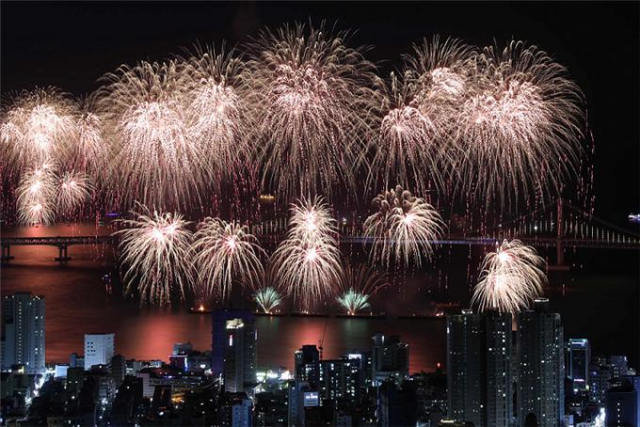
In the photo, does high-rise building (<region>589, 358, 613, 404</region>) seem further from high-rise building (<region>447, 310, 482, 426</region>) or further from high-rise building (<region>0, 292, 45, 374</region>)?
high-rise building (<region>0, 292, 45, 374</region>)

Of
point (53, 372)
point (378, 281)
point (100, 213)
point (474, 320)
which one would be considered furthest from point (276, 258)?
point (474, 320)

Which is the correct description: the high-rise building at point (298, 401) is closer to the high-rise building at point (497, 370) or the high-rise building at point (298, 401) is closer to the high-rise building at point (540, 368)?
the high-rise building at point (497, 370)

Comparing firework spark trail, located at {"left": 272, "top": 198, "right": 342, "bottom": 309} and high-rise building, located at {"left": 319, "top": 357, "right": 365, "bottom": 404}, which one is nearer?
high-rise building, located at {"left": 319, "top": 357, "right": 365, "bottom": 404}

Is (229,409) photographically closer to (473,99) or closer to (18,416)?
(18,416)

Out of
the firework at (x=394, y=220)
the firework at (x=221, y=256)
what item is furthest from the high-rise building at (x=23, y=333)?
the firework at (x=394, y=220)

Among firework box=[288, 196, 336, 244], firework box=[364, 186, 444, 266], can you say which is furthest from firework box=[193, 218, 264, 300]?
firework box=[364, 186, 444, 266]

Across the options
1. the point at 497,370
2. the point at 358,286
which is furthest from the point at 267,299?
the point at 497,370

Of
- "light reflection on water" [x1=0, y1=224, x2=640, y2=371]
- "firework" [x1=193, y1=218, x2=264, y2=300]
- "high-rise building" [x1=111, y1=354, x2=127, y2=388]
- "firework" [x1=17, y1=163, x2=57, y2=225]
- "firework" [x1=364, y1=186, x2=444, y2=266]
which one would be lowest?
"high-rise building" [x1=111, y1=354, x2=127, y2=388]
